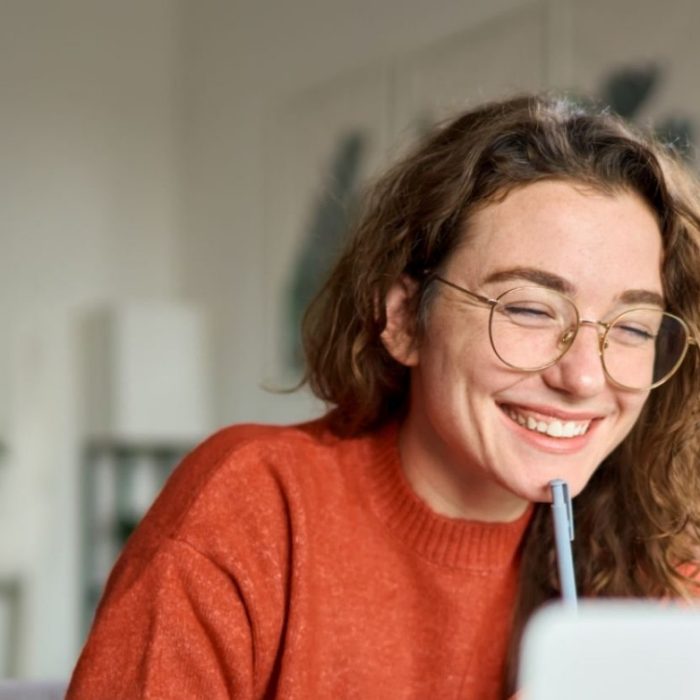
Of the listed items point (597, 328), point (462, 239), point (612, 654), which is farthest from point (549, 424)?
point (612, 654)

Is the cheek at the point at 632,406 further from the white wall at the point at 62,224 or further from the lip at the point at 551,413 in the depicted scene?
the white wall at the point at 62,224

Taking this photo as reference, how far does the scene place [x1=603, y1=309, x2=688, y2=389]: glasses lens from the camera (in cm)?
130

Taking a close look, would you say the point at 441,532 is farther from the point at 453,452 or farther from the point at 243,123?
the point at 243,123

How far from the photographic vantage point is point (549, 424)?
132 centimetres

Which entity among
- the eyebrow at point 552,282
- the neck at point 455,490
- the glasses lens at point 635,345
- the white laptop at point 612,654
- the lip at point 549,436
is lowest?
the neck at point 455,490

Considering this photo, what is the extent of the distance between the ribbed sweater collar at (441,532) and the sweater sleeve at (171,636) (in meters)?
0.22

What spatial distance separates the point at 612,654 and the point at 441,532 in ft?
3.15

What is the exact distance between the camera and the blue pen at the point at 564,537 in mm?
1144

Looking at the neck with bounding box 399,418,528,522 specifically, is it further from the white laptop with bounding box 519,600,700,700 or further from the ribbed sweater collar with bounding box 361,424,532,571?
the white laptop with bounding box 519,600,700,700

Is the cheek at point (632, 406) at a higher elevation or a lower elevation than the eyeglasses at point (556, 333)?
lower

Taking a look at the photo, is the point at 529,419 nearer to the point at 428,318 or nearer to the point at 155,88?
the point at 428,318

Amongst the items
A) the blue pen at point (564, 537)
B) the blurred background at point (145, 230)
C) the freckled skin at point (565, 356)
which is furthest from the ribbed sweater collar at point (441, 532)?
the blurred background at point (145, 230)

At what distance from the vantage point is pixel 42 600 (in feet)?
14.4

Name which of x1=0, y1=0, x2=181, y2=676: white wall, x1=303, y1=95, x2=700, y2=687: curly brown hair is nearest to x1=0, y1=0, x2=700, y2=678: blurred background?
x1=0, y1=0, x2=181, y2=676: white wall
